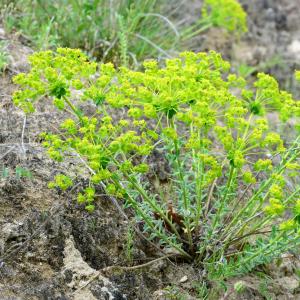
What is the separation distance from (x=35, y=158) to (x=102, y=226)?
454 millimetres

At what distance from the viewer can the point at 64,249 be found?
2518 millimetres

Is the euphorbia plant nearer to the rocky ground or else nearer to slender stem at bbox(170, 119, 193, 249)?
slender stem at bbox(170, 119, 193, 249)

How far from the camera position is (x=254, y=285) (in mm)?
2768

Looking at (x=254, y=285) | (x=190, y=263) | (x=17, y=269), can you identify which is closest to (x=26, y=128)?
(x=17, y=269)

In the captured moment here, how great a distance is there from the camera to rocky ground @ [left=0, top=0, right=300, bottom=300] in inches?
94.3

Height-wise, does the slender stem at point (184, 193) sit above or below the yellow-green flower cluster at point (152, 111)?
below

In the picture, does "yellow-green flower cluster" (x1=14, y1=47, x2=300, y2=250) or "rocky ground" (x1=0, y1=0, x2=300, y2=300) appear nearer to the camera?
"yellow-green flower cluster" (x1=14, y1=47, x2=300, y2=250)

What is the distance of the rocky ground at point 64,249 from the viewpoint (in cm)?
239

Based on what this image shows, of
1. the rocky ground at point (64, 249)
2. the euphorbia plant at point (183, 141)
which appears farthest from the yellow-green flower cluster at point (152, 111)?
the rocky ground at point (64, 249)

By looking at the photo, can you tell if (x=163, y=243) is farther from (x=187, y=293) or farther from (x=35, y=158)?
(x=35, y=158)

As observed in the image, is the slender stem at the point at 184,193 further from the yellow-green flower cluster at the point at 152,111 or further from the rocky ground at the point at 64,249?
the rocky ground at the point at 64,249

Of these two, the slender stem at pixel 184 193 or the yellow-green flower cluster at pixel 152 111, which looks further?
the slender stem at pixel 184 193

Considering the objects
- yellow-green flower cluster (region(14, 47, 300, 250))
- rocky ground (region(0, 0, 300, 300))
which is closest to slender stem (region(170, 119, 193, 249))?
yellow-green flower cluster (region(14, 47, 300, 250))

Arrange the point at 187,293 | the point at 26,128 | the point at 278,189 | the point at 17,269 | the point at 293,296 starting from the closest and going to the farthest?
the point at 278,189, the point at 17,269, the point at 187,293, the point at 293,296, the point at 26,128
